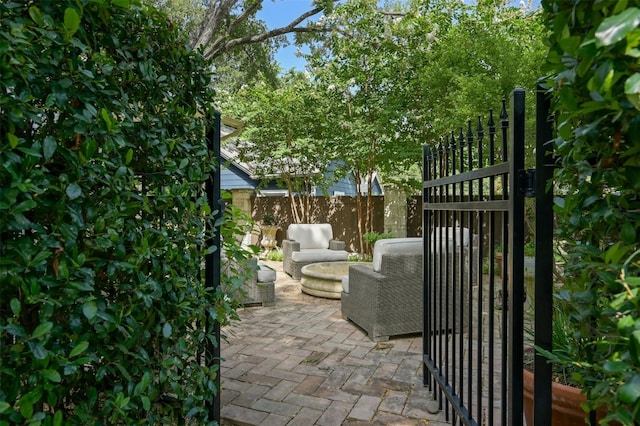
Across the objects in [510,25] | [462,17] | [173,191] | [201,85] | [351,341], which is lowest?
[351,341]

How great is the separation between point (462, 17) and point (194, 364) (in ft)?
26.3

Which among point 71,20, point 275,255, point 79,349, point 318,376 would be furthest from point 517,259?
point 275,255

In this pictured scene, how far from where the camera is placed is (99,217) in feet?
4.06

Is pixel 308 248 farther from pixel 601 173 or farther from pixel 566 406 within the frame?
pixel 601 173

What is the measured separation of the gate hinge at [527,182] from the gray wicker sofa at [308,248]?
5432 mm

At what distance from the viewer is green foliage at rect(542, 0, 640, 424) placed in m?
0.63

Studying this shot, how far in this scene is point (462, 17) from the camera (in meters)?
7.76

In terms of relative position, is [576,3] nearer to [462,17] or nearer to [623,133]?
[623,133]

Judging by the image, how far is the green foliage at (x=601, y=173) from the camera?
63 cm

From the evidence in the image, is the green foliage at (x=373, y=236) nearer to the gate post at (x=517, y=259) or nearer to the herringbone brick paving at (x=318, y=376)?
the herringbone brick paving at (x=318, y=376)

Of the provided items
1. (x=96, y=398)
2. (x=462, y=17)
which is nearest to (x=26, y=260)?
(x=96, y=398)

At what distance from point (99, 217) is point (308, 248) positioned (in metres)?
6.59

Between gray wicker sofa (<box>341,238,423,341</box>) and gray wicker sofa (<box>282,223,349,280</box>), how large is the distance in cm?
306

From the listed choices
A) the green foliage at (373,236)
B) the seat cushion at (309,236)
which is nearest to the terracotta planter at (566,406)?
the seat cushion at (309,236)
